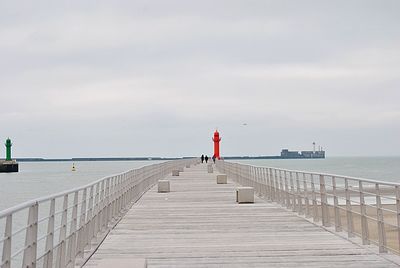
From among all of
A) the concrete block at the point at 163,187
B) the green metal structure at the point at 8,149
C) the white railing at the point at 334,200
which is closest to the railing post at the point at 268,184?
the white railing at the point at 334,200

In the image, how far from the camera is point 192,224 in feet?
51.8

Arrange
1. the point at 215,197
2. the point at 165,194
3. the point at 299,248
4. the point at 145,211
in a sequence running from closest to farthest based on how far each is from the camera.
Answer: the point at 299,248 < the point at 145,211 < the point at 215,197 < the point at 165,194

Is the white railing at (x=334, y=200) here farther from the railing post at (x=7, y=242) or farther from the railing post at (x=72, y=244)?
the railing post at (x=7, y=242)

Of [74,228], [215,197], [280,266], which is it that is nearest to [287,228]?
[280,266]

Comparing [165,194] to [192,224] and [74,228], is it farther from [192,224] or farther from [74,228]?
[74,228]

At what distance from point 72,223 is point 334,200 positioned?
5.39m

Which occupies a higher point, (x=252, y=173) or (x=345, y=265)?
(x=252, y=173)

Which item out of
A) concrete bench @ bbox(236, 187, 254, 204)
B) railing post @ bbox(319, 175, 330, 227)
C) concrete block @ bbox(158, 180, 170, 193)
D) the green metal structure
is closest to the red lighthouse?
the green metal structure

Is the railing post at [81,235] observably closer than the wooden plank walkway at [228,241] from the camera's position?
No

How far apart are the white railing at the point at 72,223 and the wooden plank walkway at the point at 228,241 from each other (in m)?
0.29

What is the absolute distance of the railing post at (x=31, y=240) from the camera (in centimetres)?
719

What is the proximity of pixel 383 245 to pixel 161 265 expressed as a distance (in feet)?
10.8

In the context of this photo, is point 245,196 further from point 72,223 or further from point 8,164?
point 8,164

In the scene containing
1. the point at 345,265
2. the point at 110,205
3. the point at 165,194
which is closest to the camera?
the point at 345,265
